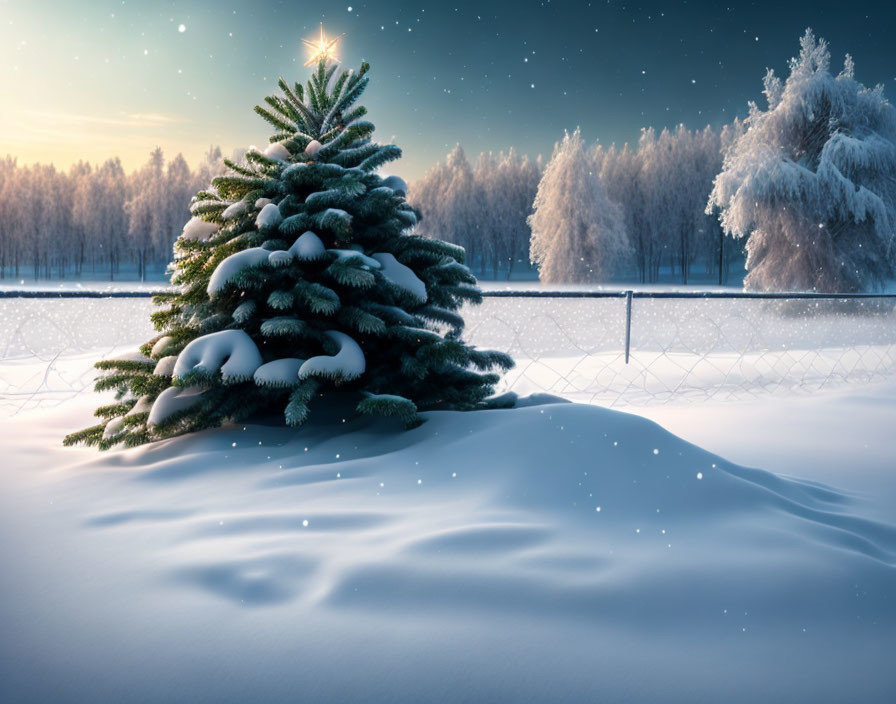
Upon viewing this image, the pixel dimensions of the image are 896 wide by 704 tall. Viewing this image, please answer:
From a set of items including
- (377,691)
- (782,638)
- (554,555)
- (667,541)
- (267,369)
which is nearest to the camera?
(377,691)

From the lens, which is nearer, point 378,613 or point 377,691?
point 377,691

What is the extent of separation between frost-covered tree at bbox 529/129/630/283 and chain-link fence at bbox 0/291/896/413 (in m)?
A: 17.2

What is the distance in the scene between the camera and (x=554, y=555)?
6.95 feet

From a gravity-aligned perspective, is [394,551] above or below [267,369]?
Answer: below

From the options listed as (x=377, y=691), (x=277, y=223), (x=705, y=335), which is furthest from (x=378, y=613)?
(x=705, y=335)

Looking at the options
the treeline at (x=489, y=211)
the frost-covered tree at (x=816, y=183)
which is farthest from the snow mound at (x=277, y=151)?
the treeline at (x=489, y=211)

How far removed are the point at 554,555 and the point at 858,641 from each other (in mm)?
834

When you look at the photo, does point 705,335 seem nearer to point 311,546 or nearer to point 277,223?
point 277,223

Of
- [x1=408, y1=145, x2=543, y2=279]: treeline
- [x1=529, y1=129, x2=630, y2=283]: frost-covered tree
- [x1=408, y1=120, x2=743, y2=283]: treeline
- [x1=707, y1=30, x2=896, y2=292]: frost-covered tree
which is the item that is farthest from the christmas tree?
[x1=408, y1=145, x2=543, y2=279]: treeline

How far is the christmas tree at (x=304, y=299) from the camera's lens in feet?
11.2

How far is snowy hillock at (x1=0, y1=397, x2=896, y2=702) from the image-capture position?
1.61m

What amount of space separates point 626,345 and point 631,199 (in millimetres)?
59494

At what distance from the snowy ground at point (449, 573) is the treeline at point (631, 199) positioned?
1905 inches

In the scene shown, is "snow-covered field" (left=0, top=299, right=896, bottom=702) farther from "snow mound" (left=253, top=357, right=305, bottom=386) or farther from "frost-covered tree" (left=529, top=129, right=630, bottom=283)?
"frost-covered tree" (left=529, top=129, right=630, bottom=283)
